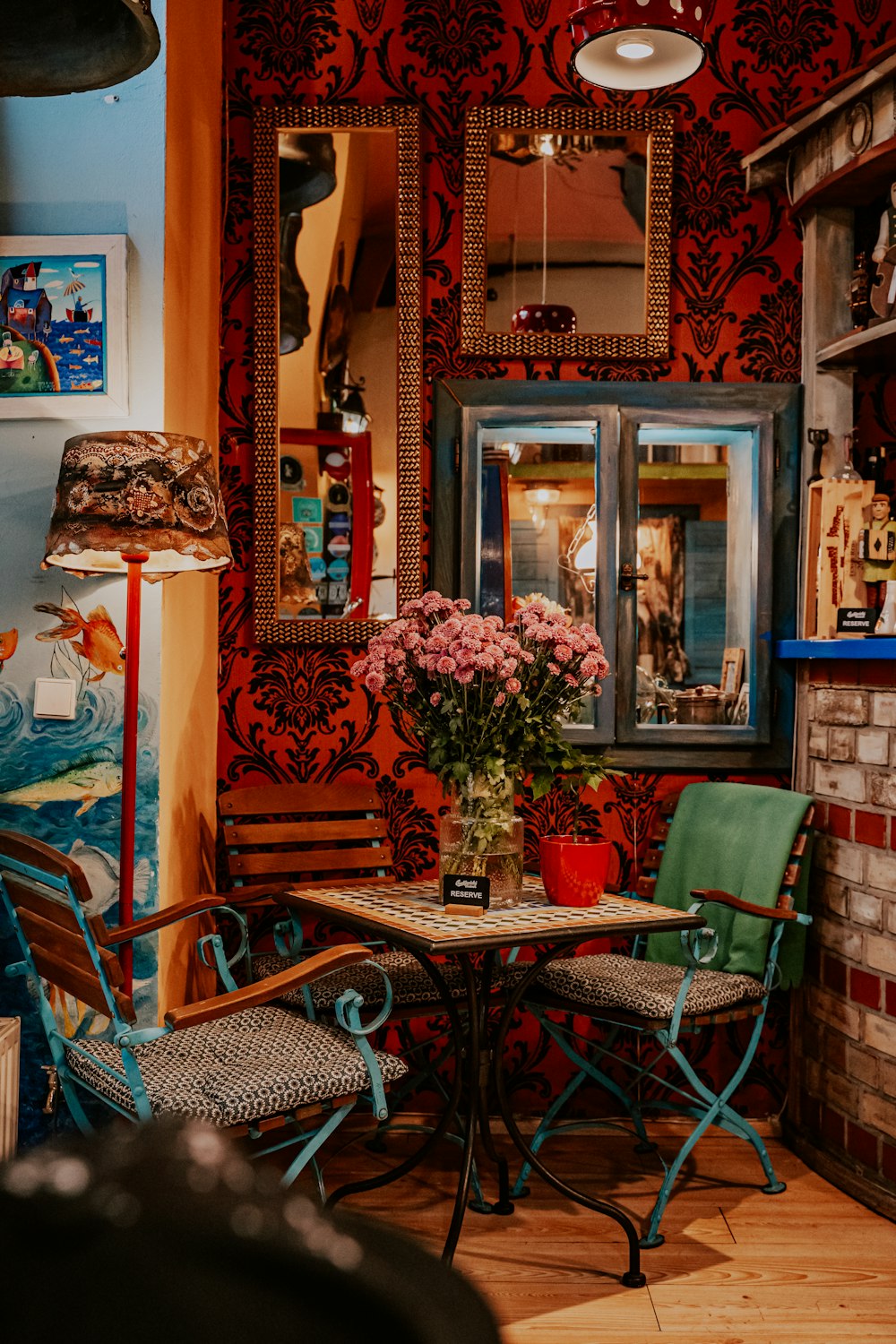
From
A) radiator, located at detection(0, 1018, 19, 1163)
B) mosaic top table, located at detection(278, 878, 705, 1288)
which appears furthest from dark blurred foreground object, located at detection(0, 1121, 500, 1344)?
radiator, located at detection(0, 1018, 19, 1163)

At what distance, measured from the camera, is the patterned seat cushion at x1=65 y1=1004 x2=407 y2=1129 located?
2.22 metres

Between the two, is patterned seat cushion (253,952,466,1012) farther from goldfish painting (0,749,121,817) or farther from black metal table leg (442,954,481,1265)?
goldfish painting (0,749,121,817)

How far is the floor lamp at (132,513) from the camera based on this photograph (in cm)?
251

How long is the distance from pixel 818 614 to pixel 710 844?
2.48 ft

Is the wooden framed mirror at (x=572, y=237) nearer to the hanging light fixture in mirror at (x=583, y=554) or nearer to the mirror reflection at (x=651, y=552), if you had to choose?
the mirror reflection at (x=651, y=552)

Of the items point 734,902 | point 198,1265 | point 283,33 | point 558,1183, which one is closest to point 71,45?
point 198,1265

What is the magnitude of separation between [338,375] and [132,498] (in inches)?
51.3

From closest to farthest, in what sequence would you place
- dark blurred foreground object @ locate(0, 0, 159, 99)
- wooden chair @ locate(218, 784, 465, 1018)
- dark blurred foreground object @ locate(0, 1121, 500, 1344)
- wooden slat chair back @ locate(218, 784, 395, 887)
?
dark blurred foreground object @ locate(0, 1121, 500, 1344) → dark blurred foreground object @ locate(0, 0, 159, 99) → wooden chair @ locate(218, 784, 465, 1018) → wooden slat chair back @ locate(218, 784, 395, 887)

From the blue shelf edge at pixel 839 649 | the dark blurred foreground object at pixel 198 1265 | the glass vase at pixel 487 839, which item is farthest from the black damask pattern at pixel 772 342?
the dark blurred foreground object at pixel 198 1265

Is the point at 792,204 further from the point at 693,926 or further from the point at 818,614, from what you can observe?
the point at 693,926

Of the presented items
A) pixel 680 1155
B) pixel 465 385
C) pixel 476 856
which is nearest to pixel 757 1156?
pixel 680 1155

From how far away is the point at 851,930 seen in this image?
10.4ft

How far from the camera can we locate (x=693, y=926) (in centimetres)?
268

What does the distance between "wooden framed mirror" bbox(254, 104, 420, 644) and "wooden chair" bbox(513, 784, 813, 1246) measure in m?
1.16
